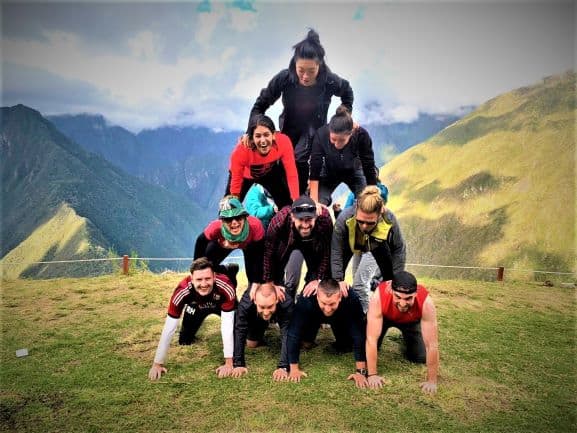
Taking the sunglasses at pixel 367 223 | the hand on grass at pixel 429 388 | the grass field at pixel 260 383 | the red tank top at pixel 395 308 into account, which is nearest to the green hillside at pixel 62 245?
the grass field at pixel 260 383

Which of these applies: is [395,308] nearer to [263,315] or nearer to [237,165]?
[263,315]

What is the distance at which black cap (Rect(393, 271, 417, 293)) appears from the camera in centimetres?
379

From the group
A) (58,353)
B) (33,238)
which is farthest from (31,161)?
(58,353)

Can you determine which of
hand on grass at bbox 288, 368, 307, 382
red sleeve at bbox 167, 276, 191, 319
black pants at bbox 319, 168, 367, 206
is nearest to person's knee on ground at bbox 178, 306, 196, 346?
red sleeve at bbox 167, 276, 191, 319

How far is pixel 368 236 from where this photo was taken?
4301 mm

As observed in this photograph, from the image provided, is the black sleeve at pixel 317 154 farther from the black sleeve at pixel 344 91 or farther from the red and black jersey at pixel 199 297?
the red and black jersey at pixel 199 297

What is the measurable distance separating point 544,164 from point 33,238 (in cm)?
4665

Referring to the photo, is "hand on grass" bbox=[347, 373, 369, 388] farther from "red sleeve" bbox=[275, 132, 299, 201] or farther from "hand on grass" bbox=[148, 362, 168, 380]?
"red sleeve" bbox=[275, 132, 299, 201]

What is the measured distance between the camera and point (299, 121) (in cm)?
565

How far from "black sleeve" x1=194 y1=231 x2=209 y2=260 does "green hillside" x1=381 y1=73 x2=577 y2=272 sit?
14452 millimetres

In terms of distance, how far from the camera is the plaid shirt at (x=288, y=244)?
4.41 m

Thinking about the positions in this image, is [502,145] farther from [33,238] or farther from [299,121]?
[33,238]

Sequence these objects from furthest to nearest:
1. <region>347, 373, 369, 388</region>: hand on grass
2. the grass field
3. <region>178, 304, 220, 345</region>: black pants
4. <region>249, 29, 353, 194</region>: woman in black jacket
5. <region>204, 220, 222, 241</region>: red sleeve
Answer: <region>178, 304, 220, 345</region>: black pants
<region>249, 29, 353, 194</region>: woman in black jacket
<region>204, 220, 222, 241</region>: red sleeve
<region>347, 373, 369, 388</region>: hand on grass
the grass field

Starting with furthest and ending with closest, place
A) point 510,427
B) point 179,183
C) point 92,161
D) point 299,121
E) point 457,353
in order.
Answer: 1. point 92,161
2. point 179,183
3. point 299,121
4. point 457,353
5. point 510,427
